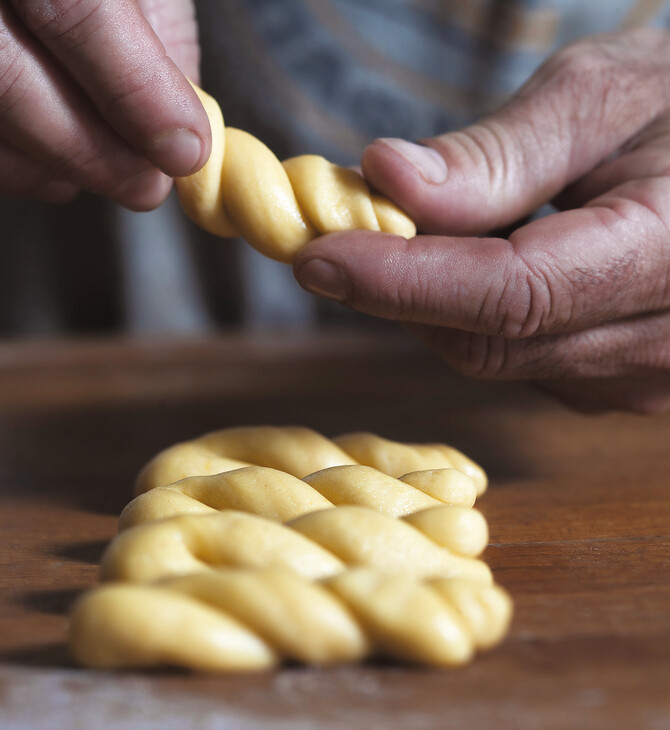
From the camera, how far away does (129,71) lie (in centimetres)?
113

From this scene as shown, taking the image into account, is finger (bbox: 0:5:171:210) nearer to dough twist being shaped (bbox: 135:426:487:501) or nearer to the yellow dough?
dough twist being shaped (bbox: 135:426:487:501)

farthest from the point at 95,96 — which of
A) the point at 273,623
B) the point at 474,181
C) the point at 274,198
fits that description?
the point at 273,623

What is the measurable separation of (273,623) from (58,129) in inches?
33.4

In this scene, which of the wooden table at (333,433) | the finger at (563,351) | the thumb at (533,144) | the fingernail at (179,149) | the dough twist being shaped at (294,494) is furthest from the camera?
the finger at (563,351)

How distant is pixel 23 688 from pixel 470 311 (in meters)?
0.74

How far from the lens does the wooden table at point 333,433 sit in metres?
0.74

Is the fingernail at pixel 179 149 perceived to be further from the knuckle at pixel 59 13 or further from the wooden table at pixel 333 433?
the wooden table at pixel 333 433

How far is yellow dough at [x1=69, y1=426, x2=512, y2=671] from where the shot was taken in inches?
30.4

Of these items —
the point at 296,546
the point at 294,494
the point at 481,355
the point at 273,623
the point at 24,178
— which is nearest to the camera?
the point at 273,623

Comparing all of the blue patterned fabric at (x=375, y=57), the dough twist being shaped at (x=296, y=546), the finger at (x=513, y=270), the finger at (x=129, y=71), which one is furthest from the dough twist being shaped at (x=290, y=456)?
the blue patterned fabric at (x=375, y=57)

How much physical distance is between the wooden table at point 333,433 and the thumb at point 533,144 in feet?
1.56

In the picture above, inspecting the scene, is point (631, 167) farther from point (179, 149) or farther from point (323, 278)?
point (179, 149)

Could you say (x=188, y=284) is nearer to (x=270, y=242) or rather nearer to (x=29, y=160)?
(x=29, y=160)

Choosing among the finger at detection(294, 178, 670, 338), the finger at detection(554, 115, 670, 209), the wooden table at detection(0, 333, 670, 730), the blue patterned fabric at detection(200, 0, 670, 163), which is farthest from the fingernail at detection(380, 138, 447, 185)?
the blue patterned fabric at detection(200, 0, 670, 163)
